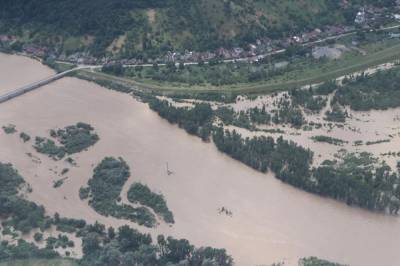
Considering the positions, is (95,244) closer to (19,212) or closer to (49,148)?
(19,212)

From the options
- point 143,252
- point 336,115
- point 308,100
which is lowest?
point 143,252

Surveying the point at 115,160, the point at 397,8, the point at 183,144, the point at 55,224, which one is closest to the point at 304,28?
the point at 397,8

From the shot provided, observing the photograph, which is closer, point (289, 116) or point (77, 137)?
point (77, 137)

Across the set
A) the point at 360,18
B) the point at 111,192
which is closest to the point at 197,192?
the point at 111,192

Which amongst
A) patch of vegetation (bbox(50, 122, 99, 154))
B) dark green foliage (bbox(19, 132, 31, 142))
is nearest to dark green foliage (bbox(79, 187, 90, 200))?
patch of vegetation (bbox(50, 122, 99, 154))

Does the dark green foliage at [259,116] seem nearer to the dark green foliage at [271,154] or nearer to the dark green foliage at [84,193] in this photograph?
the dark green foliage at [271,154]

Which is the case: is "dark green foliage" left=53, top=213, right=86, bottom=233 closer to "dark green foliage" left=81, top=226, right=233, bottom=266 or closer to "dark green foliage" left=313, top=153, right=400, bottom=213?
"dark green foliage" left=81, top=226, right=233, bottom=266

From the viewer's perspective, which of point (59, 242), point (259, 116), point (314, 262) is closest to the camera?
point (314, 262)
